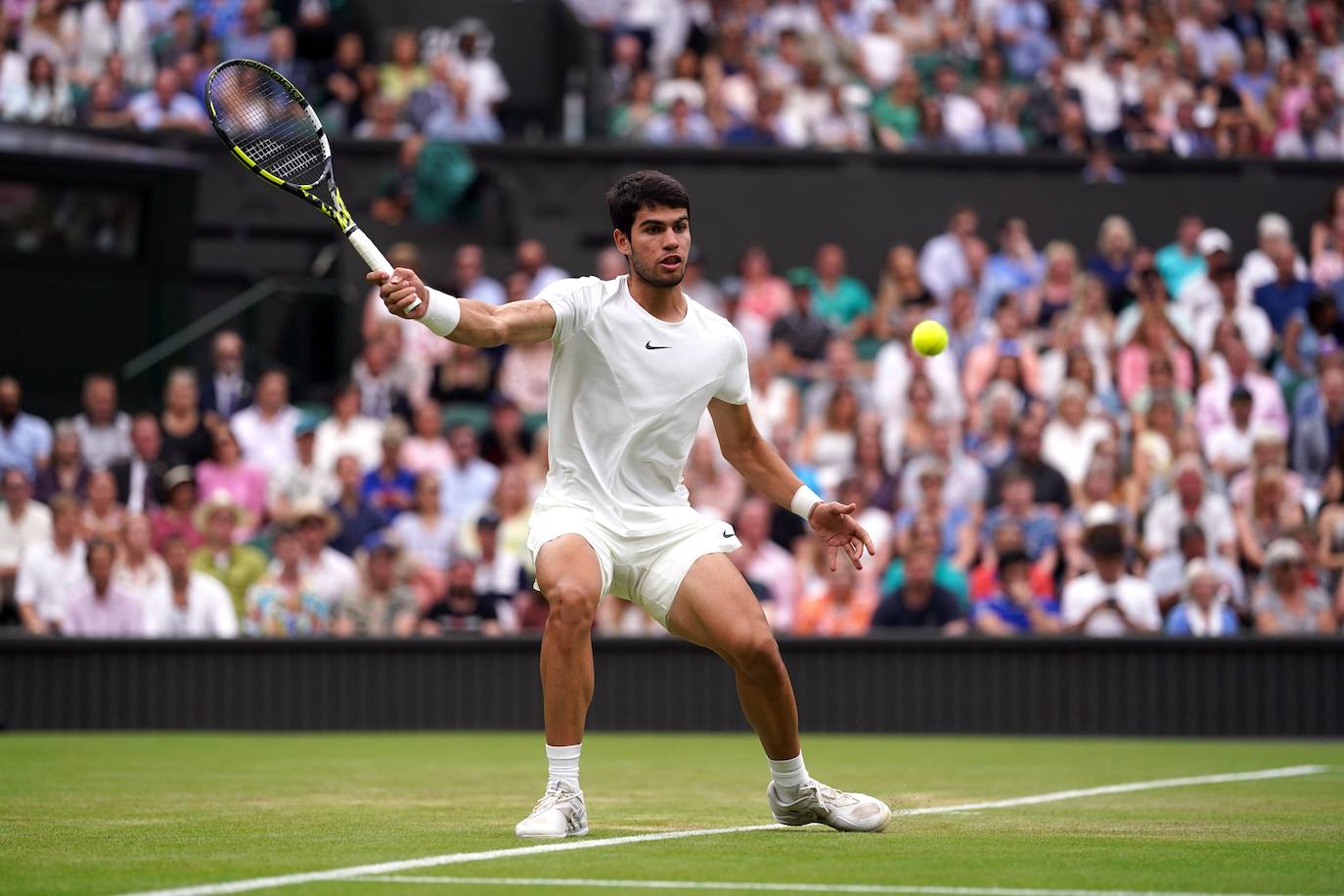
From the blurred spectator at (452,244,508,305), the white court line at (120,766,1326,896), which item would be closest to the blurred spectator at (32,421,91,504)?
the blurred spectator at (452,244,508,305)

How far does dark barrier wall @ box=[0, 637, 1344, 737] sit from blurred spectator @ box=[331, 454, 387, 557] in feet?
4.11

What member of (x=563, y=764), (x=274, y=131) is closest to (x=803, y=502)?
(x=563, y=764)

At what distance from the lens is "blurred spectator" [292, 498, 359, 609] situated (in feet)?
47.5

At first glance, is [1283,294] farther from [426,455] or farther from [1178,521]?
[426,455]

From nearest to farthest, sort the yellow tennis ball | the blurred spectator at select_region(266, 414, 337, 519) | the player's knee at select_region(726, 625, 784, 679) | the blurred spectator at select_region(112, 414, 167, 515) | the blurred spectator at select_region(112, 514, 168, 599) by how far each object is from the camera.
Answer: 1. the player's knee at select_region(726, 625, 784, 679)
2. the yellow tennis ball
3. the blurred spectator at select_region(112, 514, 168, 599)
4. the blurred spectator at select_region(266, 414, 337, 519)
5. the blurred spectator at select_region(112, 414, 167, 515)

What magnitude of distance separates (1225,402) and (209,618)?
7954 mm

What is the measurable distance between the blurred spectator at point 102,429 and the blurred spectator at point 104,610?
2044 mm

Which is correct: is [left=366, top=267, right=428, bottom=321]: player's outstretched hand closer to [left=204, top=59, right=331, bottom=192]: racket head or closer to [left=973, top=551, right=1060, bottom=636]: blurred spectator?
[left=204, top=59, right=331, bottom=192]: racket head

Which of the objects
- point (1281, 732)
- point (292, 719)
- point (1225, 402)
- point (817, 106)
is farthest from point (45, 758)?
point (817, 106)

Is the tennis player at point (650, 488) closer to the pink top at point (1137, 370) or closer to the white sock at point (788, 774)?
the white sock at point (788, 774)

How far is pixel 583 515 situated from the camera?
689 cm

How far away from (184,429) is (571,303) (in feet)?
32.6

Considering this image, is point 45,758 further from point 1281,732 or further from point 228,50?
point 228,50

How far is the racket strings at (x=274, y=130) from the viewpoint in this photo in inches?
299
